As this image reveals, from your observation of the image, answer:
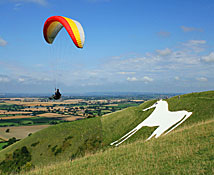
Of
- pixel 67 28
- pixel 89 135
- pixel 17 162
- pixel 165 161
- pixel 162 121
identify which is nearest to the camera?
pixel 165 161

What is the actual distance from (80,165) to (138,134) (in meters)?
17.0

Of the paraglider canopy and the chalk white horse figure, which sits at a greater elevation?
the paraglider canopy

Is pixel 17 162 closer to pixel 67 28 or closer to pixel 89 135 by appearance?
pixel 89 135

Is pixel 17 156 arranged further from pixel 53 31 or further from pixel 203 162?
pixel 203 162

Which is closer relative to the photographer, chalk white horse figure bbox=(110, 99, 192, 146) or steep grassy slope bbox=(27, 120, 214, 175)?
steep grassy slope bbox=(27, 120, 214, 175)

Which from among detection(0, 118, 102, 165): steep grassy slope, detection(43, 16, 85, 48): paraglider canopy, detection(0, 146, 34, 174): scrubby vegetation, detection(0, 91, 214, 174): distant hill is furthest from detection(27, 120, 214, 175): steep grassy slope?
detection(0, 146, 34, 174): scrubby vegetation

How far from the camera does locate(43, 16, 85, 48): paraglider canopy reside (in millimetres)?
22797

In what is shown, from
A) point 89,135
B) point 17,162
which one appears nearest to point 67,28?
point 89,135

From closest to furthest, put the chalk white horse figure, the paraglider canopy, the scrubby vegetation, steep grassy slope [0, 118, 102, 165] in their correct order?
the paraglider canopy < the chalk white horse figure < steep grassy slope [0, 118, 102, 165] < the scrubby vegetation

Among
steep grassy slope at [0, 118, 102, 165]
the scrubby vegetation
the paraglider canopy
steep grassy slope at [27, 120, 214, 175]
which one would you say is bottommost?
the scrubby vegetation

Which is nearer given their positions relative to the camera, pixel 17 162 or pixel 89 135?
pixel 17 162

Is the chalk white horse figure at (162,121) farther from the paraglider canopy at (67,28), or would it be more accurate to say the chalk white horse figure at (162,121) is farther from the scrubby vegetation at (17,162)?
the scrubby vegetation at (17,162)

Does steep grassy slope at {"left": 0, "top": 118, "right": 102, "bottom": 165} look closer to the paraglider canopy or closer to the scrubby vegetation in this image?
the scrubby vegetation

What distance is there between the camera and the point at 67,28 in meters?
23.0
